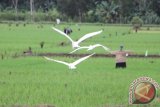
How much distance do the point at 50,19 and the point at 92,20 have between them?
4971 mm

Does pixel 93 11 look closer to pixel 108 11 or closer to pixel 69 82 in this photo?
pixel 108 11

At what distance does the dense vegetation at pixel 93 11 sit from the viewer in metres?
55.4

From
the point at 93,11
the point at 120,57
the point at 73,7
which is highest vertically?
the point at 120,57

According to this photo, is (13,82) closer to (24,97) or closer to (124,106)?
(24,97)

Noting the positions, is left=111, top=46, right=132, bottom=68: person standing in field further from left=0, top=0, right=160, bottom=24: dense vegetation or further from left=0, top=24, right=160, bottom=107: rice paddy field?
left=0, top=0, right=160, bottom=24: dense vegetation

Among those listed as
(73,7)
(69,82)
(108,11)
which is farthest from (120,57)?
(73,7)

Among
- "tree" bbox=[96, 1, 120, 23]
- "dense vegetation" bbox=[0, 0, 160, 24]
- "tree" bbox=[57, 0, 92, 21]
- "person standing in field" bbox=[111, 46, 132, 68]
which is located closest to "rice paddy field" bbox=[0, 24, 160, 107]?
"person standing in field" bbox=[111, 46, 132, 68]

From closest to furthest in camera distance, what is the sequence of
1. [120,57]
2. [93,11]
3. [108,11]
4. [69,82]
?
[69,82] → [120,57] → [108,11] → [93,11]

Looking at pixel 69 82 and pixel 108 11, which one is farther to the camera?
pixel 108 11

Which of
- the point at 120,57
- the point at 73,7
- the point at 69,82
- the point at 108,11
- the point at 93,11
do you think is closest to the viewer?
the point at 69,82

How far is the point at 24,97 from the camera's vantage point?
26.4ft

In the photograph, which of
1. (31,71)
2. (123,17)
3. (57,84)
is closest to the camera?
(57,84)

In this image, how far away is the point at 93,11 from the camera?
189 feet

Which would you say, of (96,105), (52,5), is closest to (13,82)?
(96,105)
